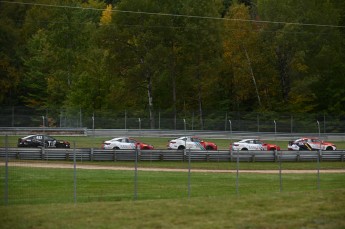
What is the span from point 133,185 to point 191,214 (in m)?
12.8

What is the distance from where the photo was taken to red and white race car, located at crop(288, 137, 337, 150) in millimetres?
52312

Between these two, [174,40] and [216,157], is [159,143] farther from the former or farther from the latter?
[174,40]

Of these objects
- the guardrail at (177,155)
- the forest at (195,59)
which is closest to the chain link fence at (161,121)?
the forest at (195,59)

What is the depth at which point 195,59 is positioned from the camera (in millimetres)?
74188

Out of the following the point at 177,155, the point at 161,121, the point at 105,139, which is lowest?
the point at 177,155

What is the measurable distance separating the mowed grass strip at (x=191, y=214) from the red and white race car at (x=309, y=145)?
32.2 m

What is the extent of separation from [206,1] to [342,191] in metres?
53.1

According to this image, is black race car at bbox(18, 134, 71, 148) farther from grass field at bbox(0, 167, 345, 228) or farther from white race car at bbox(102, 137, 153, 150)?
grass field at bbox(0, 167, 345, 228)

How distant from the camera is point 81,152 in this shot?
41781 mm

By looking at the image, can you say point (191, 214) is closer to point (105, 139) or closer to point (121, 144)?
point (121, 144)

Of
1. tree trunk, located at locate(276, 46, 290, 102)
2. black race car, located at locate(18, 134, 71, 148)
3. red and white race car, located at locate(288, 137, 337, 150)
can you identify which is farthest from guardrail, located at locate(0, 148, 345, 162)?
tree trunk, located at locate(276, 46, 290, 102)

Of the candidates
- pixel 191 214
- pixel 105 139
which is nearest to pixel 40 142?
pixel 105 139

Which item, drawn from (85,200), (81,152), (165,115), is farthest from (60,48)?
(85,200)

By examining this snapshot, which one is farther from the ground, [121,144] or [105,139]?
[105,139]
